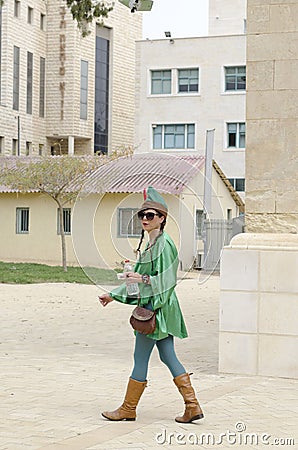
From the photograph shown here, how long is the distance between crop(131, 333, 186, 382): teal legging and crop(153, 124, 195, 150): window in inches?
1891

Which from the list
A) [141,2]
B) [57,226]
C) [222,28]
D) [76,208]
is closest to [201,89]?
[222,28]

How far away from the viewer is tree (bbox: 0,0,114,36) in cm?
2075

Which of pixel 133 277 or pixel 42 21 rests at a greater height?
pixel 42 21

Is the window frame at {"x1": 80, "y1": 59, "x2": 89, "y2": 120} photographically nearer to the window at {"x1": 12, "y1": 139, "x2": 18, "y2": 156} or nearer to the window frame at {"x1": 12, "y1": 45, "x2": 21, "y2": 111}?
the window frame at {"x1": 12, "y1": 45, "x2": 21, "y2": 111}

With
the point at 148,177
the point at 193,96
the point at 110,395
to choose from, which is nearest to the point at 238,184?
the point at 193,96

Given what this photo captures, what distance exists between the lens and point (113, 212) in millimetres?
9461

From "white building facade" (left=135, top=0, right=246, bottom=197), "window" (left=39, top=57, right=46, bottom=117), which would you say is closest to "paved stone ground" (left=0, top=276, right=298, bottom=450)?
"white building facade" (left=135, top=0, right=246, bottom=197)

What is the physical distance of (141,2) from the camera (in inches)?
465

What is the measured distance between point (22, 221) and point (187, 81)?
18450 millimetres

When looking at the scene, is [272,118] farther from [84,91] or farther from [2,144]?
[84,91]

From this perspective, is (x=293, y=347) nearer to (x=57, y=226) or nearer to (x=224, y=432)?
(x=224, y=432)

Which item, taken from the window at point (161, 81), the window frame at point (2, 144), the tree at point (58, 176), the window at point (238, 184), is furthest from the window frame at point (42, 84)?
the tree at point (58, 176)

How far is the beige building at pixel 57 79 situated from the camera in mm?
64750

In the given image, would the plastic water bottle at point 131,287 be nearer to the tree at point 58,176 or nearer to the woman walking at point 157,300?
the woman walking at point 157,300
